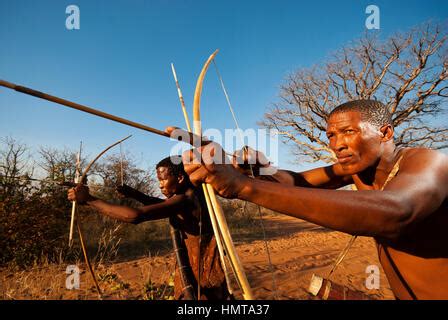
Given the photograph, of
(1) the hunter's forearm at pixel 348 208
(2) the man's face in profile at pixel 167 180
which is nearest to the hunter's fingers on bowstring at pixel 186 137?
(1) the hunter's forearm at pixel 348 208

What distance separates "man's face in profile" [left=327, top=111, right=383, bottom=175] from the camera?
160 centimetres

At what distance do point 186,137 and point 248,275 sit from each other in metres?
5.42

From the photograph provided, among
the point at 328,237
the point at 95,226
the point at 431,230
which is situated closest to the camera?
the point at 431,230

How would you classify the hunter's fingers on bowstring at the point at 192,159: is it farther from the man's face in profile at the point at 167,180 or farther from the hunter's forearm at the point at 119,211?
the man's face in profile at the point at 167,180

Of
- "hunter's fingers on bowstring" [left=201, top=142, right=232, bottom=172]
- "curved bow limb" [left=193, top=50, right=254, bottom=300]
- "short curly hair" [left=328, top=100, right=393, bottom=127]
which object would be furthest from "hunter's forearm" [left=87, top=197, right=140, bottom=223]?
"short curly hair" [left=328, top=100, right=393, bottom=127]

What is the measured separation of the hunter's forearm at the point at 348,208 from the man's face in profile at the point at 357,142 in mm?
763

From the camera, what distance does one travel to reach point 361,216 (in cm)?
88

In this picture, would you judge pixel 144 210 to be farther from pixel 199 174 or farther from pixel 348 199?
pixel 348 199

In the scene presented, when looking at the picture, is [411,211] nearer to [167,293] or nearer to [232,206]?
[167,293]

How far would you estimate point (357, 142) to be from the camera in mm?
1606

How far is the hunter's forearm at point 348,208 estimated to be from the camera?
88 centimetres

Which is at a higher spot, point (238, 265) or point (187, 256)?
point (238, 265)

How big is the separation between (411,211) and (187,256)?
84.0 inches

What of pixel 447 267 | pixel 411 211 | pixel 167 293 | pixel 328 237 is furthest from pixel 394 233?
pixel 328 237
